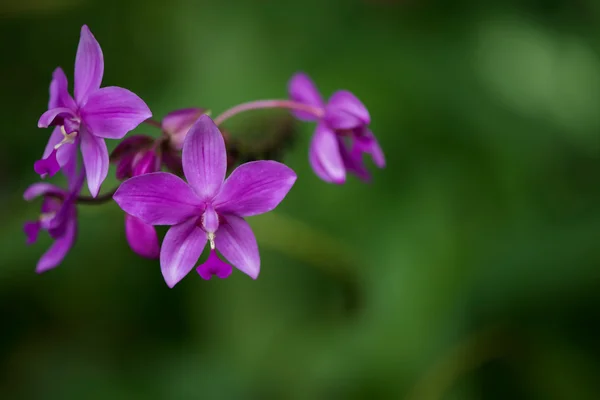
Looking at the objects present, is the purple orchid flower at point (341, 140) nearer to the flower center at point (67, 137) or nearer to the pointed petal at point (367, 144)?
the pointed petal at point (367, 144)

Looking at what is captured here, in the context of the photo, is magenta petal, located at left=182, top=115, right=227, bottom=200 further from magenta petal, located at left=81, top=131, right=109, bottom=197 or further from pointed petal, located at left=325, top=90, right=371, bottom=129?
pointed petal, located at left=325, top=90, right=371, bottom=129

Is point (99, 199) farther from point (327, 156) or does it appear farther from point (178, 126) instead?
point (327, 156)

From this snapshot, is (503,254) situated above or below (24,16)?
below

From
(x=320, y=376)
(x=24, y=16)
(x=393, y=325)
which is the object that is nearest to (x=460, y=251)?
(x=393, y=325)

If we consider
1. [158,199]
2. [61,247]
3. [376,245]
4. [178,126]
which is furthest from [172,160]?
[376,245]

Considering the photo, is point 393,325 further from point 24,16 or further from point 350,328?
point 24,16

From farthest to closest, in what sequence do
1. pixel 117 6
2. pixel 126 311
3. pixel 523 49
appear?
1. pixel 117 6
2. pixel 523 49
3. pixel 126 311
